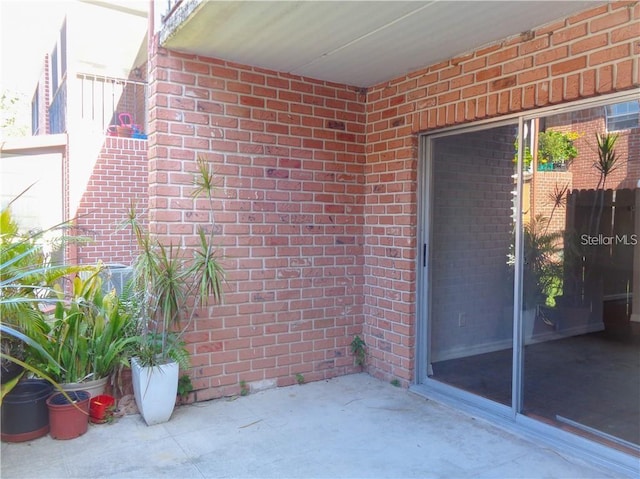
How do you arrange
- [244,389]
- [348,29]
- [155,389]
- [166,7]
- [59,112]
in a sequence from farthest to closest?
[59,112] < [244,389] < [166,7] < [155,389] < [348,29]

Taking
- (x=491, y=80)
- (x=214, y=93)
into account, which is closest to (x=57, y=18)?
(x=214, y=93)

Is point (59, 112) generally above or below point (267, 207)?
above

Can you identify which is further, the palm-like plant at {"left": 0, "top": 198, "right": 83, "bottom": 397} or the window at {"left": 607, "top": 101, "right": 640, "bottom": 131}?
the palm-like plant at {"left": 0, "top": 198, "right": 83, "bottom": 397}

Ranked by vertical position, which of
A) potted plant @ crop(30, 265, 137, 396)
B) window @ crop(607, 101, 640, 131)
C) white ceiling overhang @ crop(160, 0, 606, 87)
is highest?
white ceiling overhang @ crop(160, 0, 606, 87)

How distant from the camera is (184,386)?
3576 mm

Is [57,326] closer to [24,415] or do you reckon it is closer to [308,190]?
[24,415]

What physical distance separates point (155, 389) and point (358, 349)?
6.23 ft

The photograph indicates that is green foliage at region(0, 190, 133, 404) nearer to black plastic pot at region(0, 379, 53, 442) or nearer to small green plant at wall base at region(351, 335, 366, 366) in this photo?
black plastic pot at region(0, 379, 53, 442)

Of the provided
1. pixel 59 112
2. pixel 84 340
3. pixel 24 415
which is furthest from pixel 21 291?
pixel 59 112

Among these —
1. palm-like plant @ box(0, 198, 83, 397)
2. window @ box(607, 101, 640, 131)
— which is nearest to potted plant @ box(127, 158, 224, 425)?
palm-like plant @ box(0, 198, 83, 397)

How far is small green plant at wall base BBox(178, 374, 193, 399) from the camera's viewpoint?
3.57m

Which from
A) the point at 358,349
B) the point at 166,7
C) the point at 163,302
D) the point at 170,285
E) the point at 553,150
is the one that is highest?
the point at 166,7

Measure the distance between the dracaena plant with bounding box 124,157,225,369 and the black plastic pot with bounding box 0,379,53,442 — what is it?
2.13ft

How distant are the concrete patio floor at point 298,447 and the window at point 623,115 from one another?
206 cm
